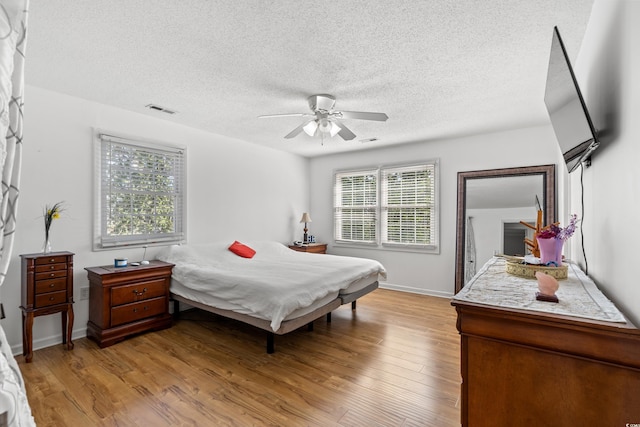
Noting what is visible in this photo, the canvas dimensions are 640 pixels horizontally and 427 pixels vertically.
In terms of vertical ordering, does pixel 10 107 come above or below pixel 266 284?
above

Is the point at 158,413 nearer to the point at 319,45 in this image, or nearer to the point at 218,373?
the point at 218,373

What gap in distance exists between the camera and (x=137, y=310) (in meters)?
3.21

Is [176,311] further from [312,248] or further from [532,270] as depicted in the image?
[532,270]

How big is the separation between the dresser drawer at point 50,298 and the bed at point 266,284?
100cm

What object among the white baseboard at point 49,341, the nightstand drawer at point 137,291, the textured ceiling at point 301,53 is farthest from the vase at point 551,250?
the white baseboard at point 49,341

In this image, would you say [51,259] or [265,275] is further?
[265,275]

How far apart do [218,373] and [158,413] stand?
55 cm

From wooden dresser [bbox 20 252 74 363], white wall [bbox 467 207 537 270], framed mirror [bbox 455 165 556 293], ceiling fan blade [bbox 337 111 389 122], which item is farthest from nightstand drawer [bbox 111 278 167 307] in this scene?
white wall [bbox 467 207 537 270]

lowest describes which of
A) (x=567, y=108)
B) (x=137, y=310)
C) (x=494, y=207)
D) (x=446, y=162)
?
(x=137, y=310)

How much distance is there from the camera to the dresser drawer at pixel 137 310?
10.00ft

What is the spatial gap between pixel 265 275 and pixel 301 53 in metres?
2.13

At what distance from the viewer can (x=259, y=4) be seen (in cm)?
181

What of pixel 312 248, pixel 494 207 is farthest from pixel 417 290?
pixel 312 248

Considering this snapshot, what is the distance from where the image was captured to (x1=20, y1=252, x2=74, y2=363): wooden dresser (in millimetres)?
2650
